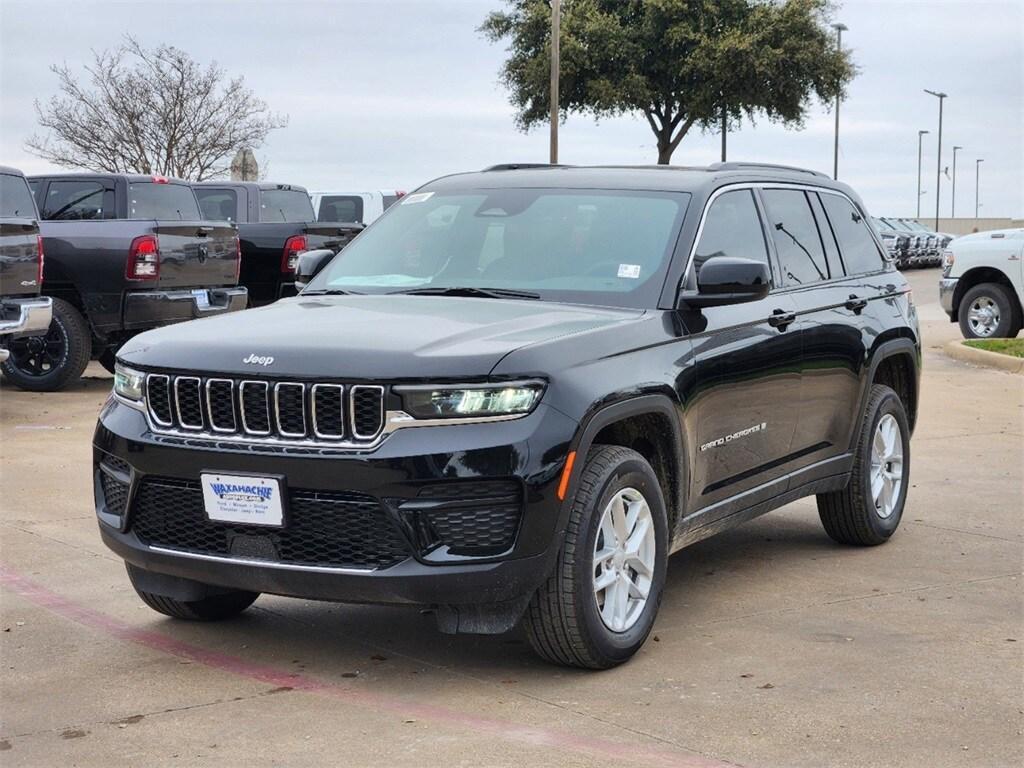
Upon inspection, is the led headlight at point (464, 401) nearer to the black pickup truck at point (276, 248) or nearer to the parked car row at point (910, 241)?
the black pickup truck at point (276, 248)

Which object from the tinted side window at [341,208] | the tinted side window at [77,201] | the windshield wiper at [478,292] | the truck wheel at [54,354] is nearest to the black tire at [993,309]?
the tinted side window at [341,208]

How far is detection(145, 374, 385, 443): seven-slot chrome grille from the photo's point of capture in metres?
4.76

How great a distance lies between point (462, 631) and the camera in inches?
193

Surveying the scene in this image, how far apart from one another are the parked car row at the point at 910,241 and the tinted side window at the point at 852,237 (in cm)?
3475

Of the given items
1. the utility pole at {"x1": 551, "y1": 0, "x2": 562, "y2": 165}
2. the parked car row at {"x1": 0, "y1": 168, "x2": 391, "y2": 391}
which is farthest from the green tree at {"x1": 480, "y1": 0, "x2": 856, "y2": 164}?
the parked car row at {"x1": 0, "y1": 168, "x2": 391, "y2": 391}

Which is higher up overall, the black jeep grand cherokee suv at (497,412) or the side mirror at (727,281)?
the side mirror at (727,281)

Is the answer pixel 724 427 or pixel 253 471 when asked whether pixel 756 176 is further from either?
pixel 253 471

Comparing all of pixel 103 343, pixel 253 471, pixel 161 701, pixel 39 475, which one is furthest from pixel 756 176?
pixel 103 343

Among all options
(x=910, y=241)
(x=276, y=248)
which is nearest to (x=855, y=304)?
(x=276, y=248)

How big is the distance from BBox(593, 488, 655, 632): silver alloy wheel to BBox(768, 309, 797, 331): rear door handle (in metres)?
1.40

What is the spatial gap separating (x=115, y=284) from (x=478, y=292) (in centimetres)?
846

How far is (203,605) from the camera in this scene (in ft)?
19.0

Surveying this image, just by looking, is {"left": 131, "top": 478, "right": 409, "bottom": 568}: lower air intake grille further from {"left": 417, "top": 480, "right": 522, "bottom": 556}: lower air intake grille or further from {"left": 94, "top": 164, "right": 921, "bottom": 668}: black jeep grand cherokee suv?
{"left": 417, "top": 480, "right": 522, "bottom": 556}: lower air intake grille

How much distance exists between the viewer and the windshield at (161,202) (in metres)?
15.1
